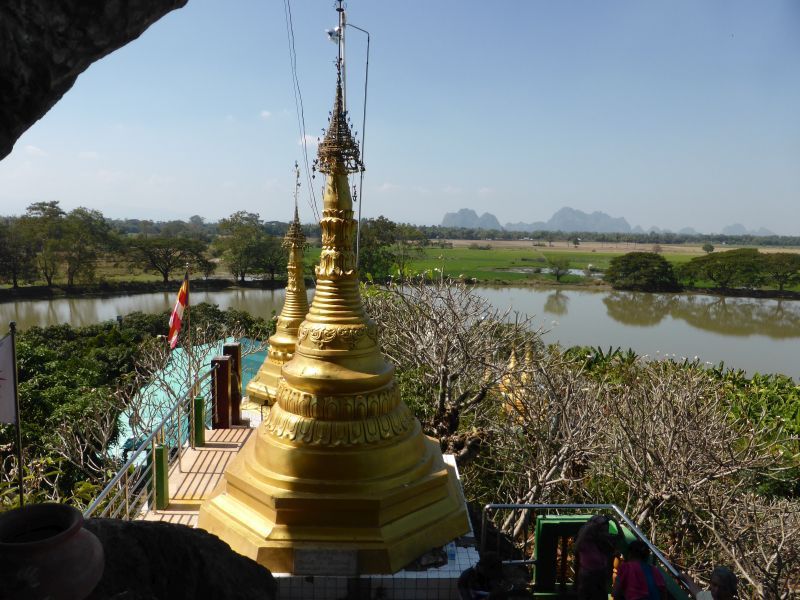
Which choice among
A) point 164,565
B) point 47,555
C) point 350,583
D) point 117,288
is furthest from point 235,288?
point 47,555

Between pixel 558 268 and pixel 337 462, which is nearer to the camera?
pixel 337 462

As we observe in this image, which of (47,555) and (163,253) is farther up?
(163,253)

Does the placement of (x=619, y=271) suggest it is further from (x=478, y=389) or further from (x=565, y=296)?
(x=478, y=389)

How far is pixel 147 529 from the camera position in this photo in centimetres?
346

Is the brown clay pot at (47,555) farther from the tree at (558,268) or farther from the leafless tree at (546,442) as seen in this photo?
the tree at (558,268)

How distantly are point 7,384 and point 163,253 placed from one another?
4669 centimetres

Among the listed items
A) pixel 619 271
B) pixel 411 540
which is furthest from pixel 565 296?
pixel 411 540

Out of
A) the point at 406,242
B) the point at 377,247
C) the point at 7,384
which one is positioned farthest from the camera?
the point at 406,242

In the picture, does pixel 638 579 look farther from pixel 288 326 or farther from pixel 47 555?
pixel 288 326

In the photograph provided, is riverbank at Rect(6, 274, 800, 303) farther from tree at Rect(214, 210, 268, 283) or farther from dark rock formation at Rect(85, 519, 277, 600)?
dark rock formation at Rect(85, 519, 277, 600)

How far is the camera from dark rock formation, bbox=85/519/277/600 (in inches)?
121

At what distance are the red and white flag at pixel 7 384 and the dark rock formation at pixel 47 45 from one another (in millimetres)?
1473

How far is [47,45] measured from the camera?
8.09 feet

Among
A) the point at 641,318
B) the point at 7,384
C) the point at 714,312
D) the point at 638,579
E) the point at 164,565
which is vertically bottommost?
the point at 641,318
